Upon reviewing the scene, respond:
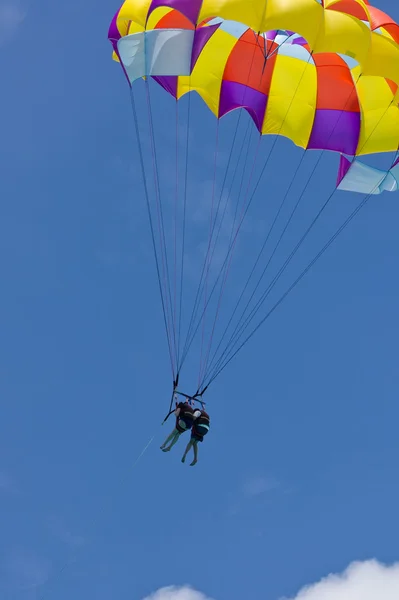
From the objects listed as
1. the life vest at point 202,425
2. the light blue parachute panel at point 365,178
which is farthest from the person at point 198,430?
the light blue parachute panel at point 365,178

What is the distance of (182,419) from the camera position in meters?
16.0

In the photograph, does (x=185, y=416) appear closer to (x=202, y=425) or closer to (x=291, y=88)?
(x=202, y=425)

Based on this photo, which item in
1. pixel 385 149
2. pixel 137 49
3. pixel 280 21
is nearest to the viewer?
pixel 280 21

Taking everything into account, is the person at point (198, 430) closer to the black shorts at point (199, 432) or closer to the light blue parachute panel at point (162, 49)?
the black shorts at point (199, 432)

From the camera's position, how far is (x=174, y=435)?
1608 cm

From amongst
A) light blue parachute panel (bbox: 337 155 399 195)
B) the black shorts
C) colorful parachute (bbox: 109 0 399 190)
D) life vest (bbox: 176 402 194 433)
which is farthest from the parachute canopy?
the black shorts

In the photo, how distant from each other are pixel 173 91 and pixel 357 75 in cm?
328

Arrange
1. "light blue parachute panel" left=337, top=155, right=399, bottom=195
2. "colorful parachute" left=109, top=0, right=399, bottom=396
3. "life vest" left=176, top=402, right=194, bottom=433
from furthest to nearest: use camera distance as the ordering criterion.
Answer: "light blue parachute panel" left=337, top=155, right=399, bottom=195
"colorful parachute" left=109, top=0, right=399, bottom=396
"life vest" left=176, top=402, right=194, bottom=433

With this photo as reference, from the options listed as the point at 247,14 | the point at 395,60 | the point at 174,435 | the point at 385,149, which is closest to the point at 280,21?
the point at 247,14

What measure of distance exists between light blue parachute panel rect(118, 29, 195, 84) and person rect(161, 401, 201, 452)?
5497 millimetres

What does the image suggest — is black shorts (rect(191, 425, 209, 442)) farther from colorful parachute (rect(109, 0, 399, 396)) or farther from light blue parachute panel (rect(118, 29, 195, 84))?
light blue parachute panel (rect(118, 29, 195, 84))

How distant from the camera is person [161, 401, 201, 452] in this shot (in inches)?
629

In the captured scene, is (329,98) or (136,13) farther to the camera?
(329,98)

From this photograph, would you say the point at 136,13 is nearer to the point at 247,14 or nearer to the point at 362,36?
the point at 247,14
